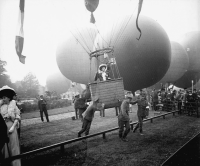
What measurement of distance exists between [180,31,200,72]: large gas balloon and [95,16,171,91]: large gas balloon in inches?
334

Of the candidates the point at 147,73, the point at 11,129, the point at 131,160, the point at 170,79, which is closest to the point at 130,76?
the point at 147,73

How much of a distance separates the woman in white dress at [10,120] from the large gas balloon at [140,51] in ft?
14.5

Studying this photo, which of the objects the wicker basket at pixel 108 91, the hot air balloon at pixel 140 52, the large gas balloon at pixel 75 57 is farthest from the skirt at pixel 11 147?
the large gas balloon at pixel 75 57

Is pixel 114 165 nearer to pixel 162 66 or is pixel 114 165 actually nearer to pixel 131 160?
pixel 131 160

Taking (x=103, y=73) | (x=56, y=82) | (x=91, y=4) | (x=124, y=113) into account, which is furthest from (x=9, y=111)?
(x=56, y=82)

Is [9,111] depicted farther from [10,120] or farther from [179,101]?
[179,101]

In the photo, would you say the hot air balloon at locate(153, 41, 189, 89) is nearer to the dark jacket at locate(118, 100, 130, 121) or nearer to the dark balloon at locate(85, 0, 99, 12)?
the dark jacket at locate(118, 100, 130, 121)

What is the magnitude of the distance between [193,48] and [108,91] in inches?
498

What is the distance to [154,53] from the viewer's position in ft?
21.0

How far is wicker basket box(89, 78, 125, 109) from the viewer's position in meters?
4.56

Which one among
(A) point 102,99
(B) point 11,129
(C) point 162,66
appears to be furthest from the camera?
(C) point 162,66

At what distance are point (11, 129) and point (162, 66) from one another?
608 centimetres

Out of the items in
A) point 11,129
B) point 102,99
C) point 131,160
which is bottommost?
point 131,160

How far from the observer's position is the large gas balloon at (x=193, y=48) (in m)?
13.7
